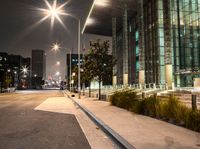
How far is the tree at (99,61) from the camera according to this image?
28344 mm

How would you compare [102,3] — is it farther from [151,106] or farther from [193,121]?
[193,121]

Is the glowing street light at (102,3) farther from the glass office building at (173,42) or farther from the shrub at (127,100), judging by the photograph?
the shrub at (127,100)

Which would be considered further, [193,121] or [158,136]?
[193,121]

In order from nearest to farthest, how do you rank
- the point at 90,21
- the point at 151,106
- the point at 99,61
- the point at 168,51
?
the point at 151,106 → the point at 99,61 → the point at 168,51 → the point at 90,21

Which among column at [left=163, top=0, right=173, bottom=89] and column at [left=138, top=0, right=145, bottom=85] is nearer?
column at [left=163, top=0, right=173, bottom=89]

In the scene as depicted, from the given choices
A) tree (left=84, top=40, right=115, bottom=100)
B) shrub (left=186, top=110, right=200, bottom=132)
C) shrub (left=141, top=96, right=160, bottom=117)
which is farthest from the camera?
tree (left=84, top=40, right=115, bottom=100)

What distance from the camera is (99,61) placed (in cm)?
2855

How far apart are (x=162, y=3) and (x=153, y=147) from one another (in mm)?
45713

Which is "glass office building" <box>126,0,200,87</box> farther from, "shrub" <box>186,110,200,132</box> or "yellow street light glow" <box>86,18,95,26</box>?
"shrub" <box>186,110,200,132</box>

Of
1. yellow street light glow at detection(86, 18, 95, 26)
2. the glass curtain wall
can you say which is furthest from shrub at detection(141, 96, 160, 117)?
yellow street light glow at detection(86, 18, 95, 26)

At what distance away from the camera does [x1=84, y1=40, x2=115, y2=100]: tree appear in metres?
28.3

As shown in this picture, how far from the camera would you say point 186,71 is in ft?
126

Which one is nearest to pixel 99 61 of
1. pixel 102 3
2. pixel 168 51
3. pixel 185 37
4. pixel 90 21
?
pixel 168 51

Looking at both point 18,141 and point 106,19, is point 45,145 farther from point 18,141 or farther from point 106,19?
point 106,19
